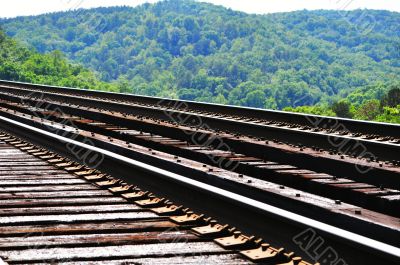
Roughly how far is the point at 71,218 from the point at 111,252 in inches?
37.6

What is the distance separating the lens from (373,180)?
656 cm

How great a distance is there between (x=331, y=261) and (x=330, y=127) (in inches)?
339

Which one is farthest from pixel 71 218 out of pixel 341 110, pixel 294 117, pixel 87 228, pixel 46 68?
pixel 46 68

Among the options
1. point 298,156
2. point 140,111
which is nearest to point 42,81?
point 140,111

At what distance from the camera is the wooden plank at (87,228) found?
4094 millimetres

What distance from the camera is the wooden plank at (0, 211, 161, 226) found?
4398mm

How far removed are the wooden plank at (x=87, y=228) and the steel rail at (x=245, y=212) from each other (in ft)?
1.47

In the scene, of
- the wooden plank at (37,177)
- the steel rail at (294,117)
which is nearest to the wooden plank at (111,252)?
the wooden plank at (37,177)

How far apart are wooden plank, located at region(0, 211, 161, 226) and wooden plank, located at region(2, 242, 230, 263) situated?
0.75m

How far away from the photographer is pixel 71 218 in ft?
14.8

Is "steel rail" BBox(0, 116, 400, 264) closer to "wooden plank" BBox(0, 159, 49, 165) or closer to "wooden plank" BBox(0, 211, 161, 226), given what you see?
"wooden plank" BBox(0, 211, 161, 226)

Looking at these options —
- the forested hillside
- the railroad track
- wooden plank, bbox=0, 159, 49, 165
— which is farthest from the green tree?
the forested hillside

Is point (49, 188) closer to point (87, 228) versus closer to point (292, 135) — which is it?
point (87, 228)

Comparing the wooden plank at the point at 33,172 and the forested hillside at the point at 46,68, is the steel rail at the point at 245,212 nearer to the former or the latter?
the wooden plank at the point at 33,172
